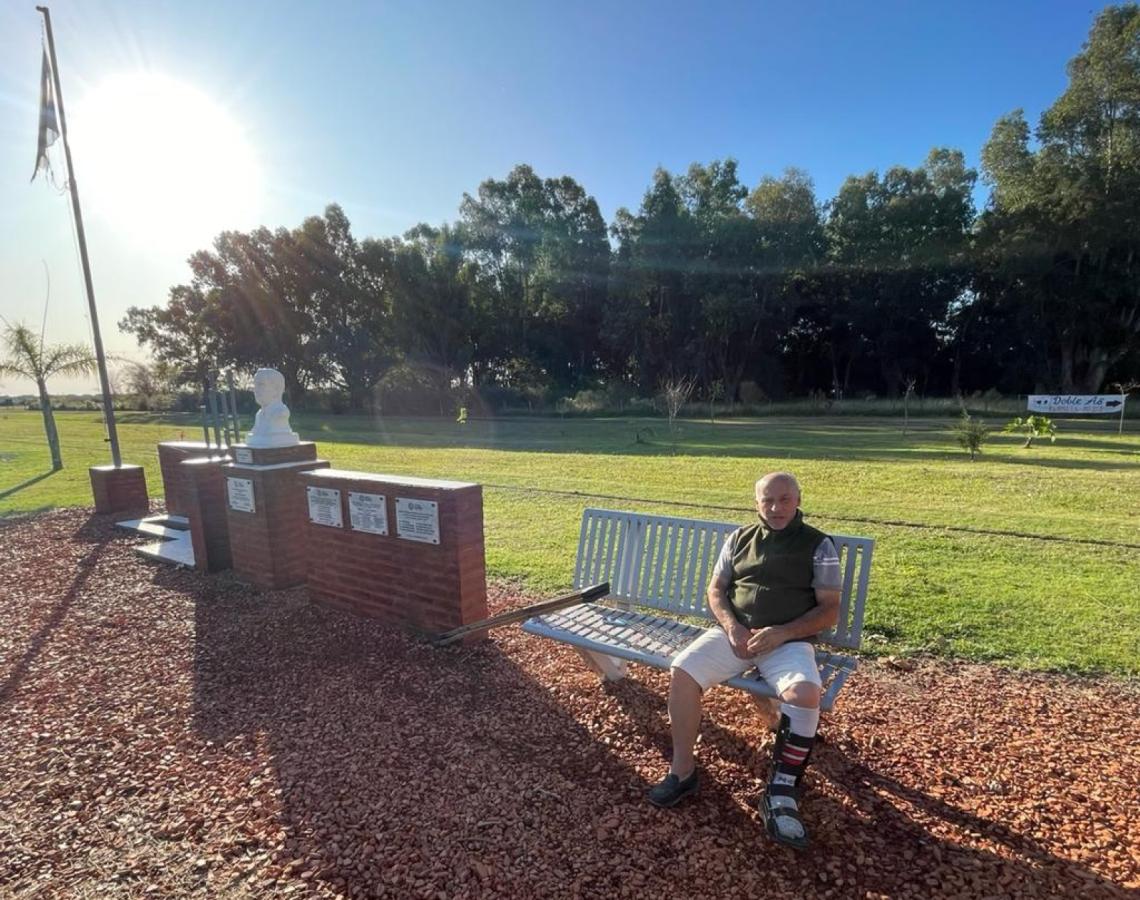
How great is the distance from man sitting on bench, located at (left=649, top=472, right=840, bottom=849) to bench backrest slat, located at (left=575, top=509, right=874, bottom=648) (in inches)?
26.4

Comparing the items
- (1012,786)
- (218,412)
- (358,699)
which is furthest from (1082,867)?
(218,412)

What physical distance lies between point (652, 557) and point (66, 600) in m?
5.24

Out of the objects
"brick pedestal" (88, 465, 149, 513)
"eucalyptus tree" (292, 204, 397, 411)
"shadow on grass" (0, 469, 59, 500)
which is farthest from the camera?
"eucalyptus tree" (292, 204, 397, 411)

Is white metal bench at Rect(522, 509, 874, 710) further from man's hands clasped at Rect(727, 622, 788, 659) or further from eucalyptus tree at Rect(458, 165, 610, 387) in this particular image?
eucalyptus tree at Rect(458, 165, 610, 387)

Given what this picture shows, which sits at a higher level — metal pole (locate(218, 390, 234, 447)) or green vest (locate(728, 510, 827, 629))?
metal pole (locate(218, 390, 234, 447))

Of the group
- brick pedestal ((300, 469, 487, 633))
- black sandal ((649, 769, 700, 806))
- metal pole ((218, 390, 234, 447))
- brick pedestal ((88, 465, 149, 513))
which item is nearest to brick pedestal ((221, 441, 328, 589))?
brick pedestal ((300, 469, 487, 633))

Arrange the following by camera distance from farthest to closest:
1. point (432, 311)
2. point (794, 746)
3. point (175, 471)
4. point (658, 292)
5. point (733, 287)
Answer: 1. point (432, 311)
2. point (658, 292)
3. point (733, 287)
4. point (175, 471)
5. point (794, 746)

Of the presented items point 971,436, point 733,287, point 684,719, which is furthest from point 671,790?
point 733,287

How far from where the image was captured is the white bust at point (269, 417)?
520 centimetres

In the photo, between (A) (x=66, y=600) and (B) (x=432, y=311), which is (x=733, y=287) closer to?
(B) (x=432, y=311)

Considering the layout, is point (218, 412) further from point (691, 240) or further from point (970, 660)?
point (691, 240)

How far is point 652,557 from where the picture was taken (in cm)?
378

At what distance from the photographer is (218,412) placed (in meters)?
6.29

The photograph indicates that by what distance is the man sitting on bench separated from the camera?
2.51 m
